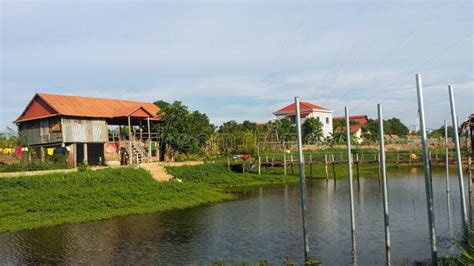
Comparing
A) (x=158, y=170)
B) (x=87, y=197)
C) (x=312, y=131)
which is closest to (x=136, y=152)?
(x=158, y=170)

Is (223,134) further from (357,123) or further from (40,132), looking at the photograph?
(357,123)

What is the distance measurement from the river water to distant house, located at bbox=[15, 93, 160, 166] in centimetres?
1421

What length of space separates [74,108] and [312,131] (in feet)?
121

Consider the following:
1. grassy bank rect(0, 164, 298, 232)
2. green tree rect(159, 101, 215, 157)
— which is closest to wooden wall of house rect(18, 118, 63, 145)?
grassy bank rect(0, 164, 298, 232)

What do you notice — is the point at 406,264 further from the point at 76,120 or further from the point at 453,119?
the point at 76,120

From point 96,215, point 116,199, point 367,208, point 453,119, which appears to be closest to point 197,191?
point 116,199

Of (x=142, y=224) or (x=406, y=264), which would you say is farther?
(x=142, y=224)

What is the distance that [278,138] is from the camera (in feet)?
205

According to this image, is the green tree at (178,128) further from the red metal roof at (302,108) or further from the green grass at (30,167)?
the red metal roof at (302,108)

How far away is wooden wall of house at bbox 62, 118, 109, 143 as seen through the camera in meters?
38.4

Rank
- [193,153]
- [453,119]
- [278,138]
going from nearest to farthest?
1. [453,119]
2. [193,153]
3. [278,138]

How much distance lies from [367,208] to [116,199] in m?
15.5

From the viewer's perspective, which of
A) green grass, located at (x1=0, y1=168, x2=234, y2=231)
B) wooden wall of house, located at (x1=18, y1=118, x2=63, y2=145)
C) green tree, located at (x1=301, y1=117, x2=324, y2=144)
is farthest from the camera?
green tree, located at (x1=301, y1=117, x2=324, y2=144)

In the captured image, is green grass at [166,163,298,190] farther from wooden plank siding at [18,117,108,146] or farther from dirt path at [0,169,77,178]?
dirt path at [0,169,77,178]
